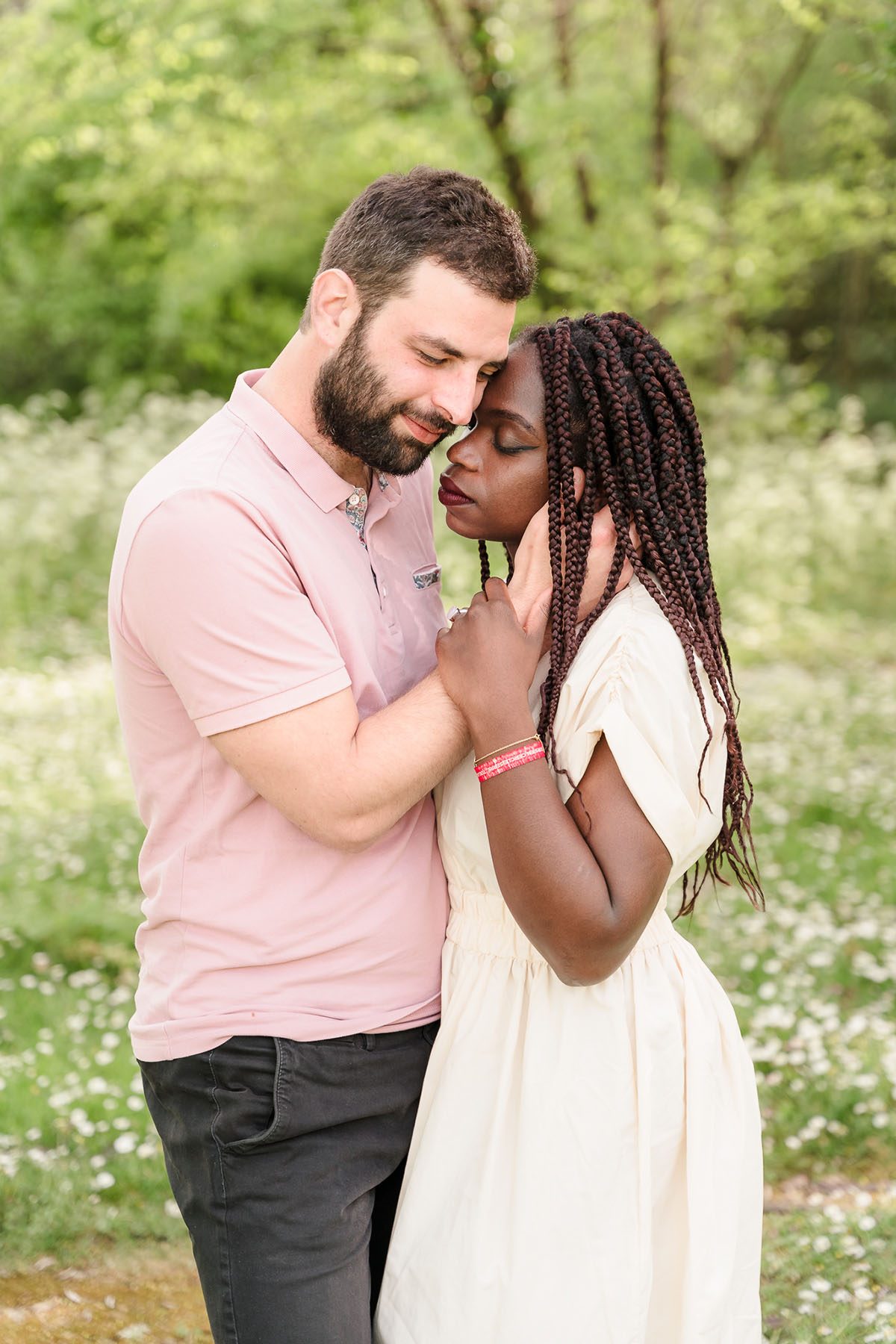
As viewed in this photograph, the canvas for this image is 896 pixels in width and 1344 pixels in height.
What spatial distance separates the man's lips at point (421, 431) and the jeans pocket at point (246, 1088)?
3.52 ft

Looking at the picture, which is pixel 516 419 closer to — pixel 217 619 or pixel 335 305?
pixel 335 305

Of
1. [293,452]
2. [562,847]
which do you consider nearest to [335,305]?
[293,452]

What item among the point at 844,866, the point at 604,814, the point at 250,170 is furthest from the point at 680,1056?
the point at 250,170

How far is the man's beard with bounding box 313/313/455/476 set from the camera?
7.61 ft

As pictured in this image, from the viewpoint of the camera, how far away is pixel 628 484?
234 cm

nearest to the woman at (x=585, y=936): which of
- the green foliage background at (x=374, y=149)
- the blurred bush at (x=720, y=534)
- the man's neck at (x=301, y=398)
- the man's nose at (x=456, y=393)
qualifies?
the man's nose at (x=456, y=393)

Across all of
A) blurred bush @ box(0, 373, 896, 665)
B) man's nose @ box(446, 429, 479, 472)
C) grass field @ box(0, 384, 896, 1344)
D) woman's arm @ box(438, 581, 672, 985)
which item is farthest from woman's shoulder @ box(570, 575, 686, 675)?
blurred bush @ box(0, 373, 896, 665)

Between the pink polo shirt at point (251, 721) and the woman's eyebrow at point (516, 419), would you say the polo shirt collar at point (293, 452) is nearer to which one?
the pink polo shirt at point (251, 721)

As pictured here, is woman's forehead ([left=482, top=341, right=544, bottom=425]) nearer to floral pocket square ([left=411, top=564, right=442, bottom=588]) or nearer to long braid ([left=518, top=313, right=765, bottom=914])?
long braid ([left=518, top=313, right=765, bottom=914])

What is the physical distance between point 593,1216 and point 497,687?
0.89 meters

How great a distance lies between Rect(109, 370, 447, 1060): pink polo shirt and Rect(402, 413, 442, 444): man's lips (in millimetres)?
162

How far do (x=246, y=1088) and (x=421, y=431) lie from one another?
1170 millimetres

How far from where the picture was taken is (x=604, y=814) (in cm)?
208

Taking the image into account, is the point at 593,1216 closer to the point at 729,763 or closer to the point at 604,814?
the point at 604,814
